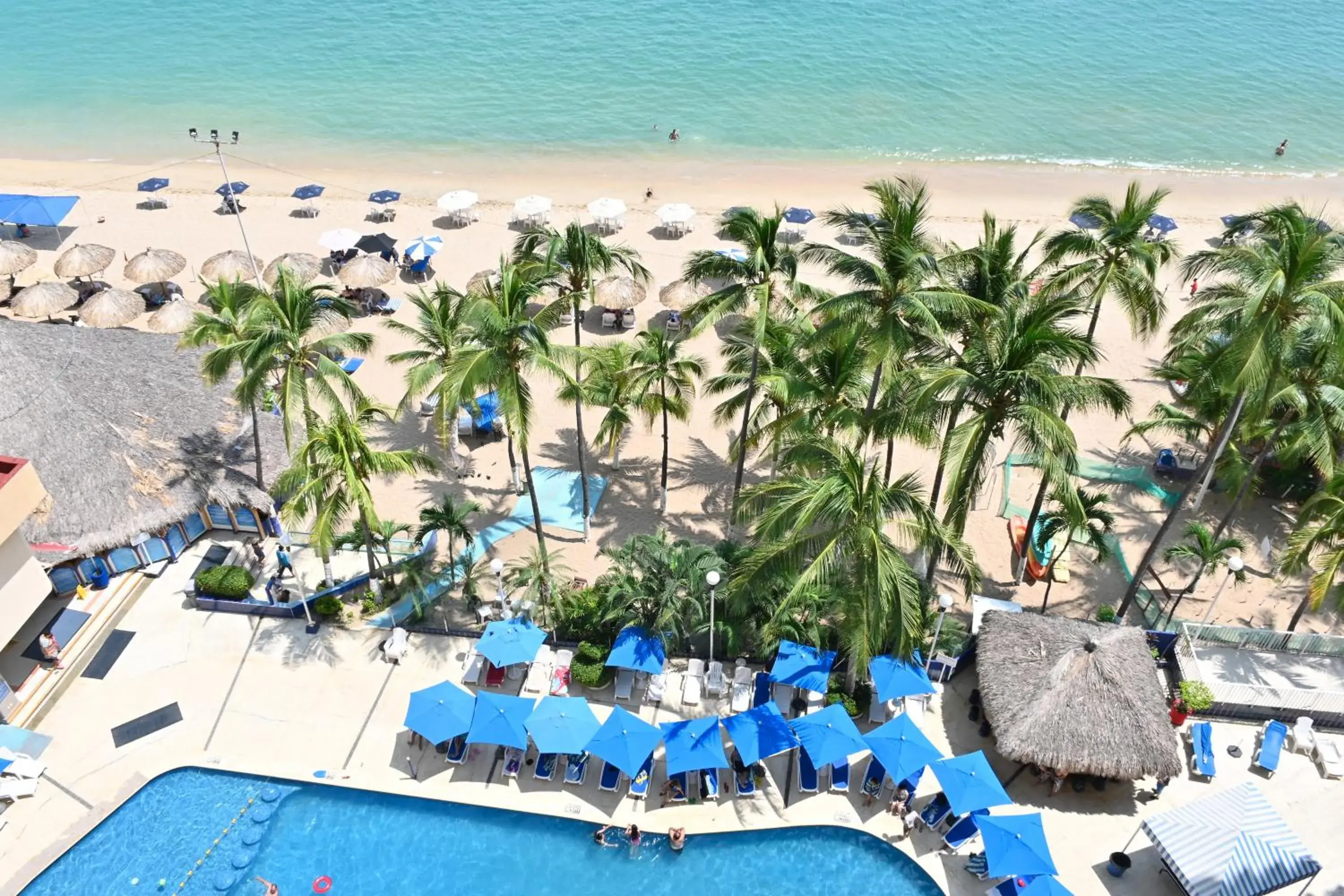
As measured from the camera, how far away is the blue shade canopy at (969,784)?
1639 cm

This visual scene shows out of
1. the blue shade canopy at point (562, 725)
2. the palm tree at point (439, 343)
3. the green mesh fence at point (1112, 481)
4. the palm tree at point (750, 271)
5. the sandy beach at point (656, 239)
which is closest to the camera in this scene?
the blue shade canopy at point (562, 725)

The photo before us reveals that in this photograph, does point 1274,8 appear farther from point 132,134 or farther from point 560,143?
point 132,134

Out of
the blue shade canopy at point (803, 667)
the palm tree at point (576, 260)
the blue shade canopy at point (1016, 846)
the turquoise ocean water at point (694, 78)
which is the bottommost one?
the blue shade canopy at point (1016, 846)

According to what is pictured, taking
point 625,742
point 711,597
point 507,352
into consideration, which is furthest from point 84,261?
point 625,742

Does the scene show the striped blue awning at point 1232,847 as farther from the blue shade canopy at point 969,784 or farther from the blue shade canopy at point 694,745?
the blue shade canopy at point 694,745

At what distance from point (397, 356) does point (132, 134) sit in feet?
133

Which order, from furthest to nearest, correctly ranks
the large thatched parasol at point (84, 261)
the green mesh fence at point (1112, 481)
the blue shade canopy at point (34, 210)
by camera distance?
1. the blue shade canopy at point (34, 210)
2. the large thatched parasol at point (84, 261)
3. the green mesh fence at point (1112, 481)

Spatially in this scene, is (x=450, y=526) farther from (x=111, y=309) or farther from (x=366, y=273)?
(x=111, y=309)

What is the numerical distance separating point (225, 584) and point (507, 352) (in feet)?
30.6

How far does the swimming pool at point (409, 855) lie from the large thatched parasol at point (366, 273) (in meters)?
18.7

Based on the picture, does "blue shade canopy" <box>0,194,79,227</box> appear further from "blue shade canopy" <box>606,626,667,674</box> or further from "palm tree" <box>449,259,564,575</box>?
"blue shade canopy" <box>606,626,667,674</box>

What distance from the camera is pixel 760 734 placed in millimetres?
17609

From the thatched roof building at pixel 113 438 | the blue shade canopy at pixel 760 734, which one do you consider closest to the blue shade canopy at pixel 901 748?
the blue shade canopy at pixel 760 734

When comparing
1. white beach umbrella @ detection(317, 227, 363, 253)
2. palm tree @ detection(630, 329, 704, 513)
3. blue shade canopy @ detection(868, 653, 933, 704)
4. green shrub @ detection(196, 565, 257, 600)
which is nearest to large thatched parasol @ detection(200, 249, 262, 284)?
white beach umbrella @ detection(317, 227, 363, 253)
